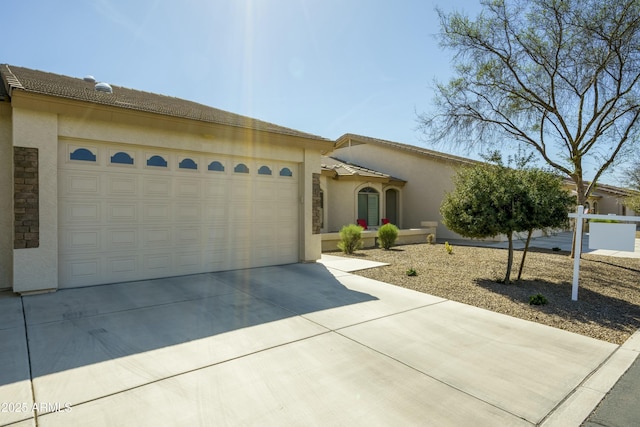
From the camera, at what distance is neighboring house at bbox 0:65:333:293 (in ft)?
21.1

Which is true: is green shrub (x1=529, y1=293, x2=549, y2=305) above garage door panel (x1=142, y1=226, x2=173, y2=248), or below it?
below

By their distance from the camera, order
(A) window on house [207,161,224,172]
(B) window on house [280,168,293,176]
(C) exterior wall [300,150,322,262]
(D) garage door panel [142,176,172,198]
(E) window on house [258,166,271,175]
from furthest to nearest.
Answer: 1. (C) exterior wall [300,150,322,262]
2. (B) window on house [280,168,293,176]
3. (E) window on house [258,166,271,175]
4. (A) window on house [207,161,224,172]
5. (D) garage door panel [142,176,172,198]

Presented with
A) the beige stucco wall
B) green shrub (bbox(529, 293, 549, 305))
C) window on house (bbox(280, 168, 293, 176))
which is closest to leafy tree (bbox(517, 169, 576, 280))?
green shrub (bbox(529, 293, 549, 305))

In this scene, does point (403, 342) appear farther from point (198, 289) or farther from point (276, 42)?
point (276, 42)

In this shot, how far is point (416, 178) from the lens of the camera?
20453 millimetres

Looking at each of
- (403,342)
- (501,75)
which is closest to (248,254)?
(403,342)

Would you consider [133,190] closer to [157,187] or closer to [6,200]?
[157,187]

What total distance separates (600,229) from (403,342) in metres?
5.20

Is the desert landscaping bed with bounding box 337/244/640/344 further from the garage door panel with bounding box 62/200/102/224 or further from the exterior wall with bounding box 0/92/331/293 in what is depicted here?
the garage door panel with bounding box 62/200/102/224

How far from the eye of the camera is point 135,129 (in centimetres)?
756

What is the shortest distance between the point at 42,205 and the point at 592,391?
8.83m

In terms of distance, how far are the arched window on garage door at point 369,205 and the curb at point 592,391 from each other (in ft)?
47.3

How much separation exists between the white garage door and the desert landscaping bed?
3170mm

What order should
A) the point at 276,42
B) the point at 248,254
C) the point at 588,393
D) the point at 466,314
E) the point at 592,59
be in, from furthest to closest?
the point at 592,59, the point at 276,42, the point at 248,254, the point at 466,314, the point at 588,393
